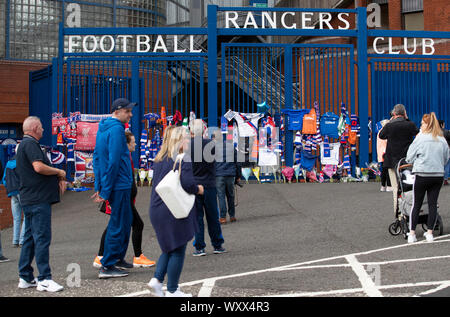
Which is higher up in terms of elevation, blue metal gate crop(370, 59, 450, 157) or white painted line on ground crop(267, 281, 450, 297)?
blue metal gate crop(370, 59, 450, 157)

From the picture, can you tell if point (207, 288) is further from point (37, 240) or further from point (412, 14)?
point (412, 14)

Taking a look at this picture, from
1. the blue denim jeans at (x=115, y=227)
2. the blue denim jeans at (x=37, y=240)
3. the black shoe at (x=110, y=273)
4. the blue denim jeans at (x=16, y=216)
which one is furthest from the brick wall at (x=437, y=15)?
the blue denim jeans at (x=37, y=240)

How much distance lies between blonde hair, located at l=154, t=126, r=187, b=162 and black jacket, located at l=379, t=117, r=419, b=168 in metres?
5.06

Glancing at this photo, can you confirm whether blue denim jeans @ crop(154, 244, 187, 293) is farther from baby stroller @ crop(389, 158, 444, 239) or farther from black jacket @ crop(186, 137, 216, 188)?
baby stroller @ crop(389, 158, 444, 239)

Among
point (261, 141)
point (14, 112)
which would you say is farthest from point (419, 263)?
point (14, 112)

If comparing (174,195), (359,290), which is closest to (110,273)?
(174,195)

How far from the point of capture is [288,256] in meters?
8.46

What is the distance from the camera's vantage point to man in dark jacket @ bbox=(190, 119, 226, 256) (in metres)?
8.11

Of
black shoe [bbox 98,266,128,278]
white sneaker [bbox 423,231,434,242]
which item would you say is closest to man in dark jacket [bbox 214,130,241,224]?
white sneaker [bbox 423,231,434,242]

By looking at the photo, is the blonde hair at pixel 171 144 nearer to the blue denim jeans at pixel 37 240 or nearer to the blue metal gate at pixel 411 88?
the blue denim jeans at pixel 37 240

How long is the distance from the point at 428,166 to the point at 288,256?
2.32 metres

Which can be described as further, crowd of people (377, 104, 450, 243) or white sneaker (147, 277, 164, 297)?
crowd of people (377, 104, 450, 243)

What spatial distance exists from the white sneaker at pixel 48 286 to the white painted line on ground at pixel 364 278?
3.12m

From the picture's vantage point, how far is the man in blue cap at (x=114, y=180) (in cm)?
720
